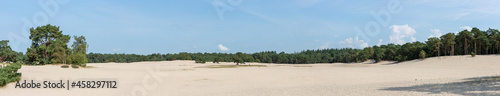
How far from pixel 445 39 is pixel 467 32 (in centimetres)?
445

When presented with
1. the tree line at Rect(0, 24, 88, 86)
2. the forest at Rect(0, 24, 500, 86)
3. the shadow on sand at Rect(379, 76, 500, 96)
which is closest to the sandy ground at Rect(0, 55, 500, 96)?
the shadow on sand at Rect(379, 76, 500, 96)

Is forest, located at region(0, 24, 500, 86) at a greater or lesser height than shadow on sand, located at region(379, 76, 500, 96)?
greater

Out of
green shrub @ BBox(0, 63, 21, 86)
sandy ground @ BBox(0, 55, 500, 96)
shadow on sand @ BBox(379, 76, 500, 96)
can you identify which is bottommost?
sandy ground @ BBox(0, 55, 500, 96)

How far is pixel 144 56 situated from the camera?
145 meters

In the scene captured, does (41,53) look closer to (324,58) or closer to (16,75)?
(16,75)

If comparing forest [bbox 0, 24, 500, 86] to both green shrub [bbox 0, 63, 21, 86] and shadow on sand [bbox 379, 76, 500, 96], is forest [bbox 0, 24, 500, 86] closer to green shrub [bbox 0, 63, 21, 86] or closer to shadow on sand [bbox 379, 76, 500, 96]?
green shrub [bbox 0, 63, 21, 86]

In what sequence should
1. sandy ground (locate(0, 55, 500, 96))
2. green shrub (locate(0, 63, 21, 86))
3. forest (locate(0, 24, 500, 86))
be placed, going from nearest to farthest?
1. sandy ground (locate(0, 55, 500, 96))
2. green shrub (locate(0, 63, 21, 86))
3. forest (locate(0, 24, 500, 86))

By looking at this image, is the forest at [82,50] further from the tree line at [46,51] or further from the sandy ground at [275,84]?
the sandy ground at [275,84]

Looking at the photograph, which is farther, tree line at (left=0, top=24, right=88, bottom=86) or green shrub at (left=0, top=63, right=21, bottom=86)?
tree line at (left=0, top=24, right=88, bottom=86)

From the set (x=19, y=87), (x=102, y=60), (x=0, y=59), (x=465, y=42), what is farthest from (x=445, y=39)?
(x=102, y=60)

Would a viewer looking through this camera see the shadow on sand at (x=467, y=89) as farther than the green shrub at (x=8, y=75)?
No

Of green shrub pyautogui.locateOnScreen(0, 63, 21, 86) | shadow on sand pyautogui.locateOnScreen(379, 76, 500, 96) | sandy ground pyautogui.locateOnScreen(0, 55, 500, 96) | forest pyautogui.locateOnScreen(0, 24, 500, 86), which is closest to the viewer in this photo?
shadow on sand pyautogui.locateOnScreen(379, 76, 500, 96)

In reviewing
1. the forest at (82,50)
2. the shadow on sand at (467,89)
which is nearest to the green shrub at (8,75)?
the forest at (82,50)

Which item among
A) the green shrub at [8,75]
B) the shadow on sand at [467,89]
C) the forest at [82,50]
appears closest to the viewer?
the shadow on sand at [467,89]
